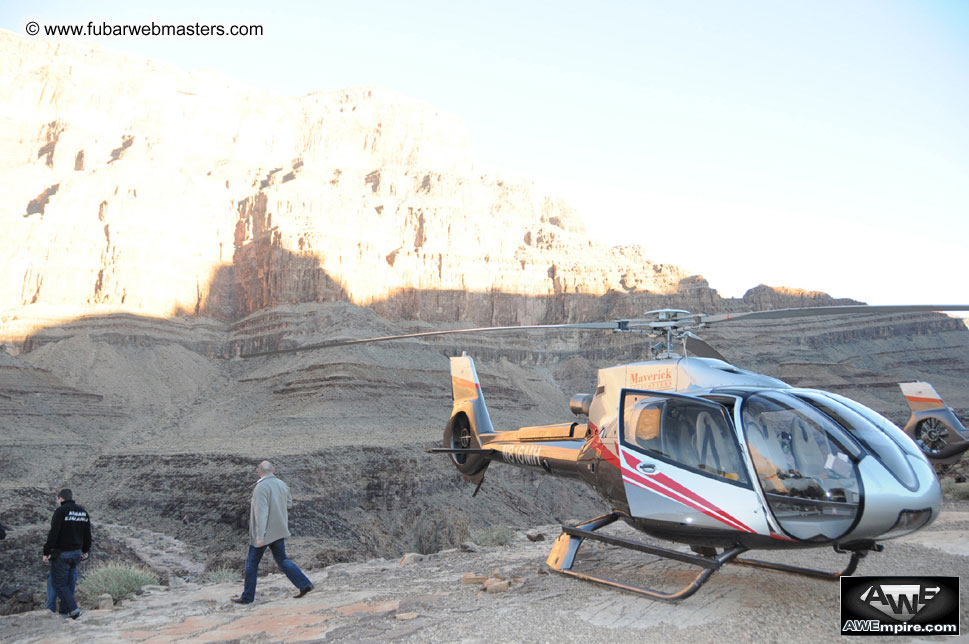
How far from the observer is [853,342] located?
96.3 metres

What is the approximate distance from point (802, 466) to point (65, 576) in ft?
30.0

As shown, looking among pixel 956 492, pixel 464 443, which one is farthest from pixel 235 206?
pixel 956 492

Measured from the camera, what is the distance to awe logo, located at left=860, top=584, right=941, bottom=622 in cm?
632

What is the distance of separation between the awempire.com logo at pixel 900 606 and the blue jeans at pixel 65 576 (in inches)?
354

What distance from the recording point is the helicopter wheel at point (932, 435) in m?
20.9

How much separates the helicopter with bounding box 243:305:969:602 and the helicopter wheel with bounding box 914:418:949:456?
52.4ft

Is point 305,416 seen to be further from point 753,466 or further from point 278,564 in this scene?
point 753,466

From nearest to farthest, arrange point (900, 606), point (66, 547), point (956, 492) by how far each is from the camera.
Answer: point (900, 606), point (66, 547), point (956, 492)

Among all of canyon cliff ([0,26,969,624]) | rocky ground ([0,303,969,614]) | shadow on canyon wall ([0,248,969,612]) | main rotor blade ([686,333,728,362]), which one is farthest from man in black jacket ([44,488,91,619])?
main rotor blade ([686,333,728,362])

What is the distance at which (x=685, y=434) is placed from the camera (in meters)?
7.76

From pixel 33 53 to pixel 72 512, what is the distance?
160 metres

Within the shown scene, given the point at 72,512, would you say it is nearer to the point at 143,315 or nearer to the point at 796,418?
the point at 796,418

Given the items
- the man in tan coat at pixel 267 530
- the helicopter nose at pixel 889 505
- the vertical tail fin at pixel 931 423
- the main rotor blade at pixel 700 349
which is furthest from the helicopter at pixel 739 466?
the vertical tail fin at pixel 931 423

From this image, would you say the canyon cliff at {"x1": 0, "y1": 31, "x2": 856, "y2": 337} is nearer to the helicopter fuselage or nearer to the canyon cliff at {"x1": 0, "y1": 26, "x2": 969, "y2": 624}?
the canyon cliff at {"x1": 0, "y1": 26, "x2": 969, "y2": 624}
